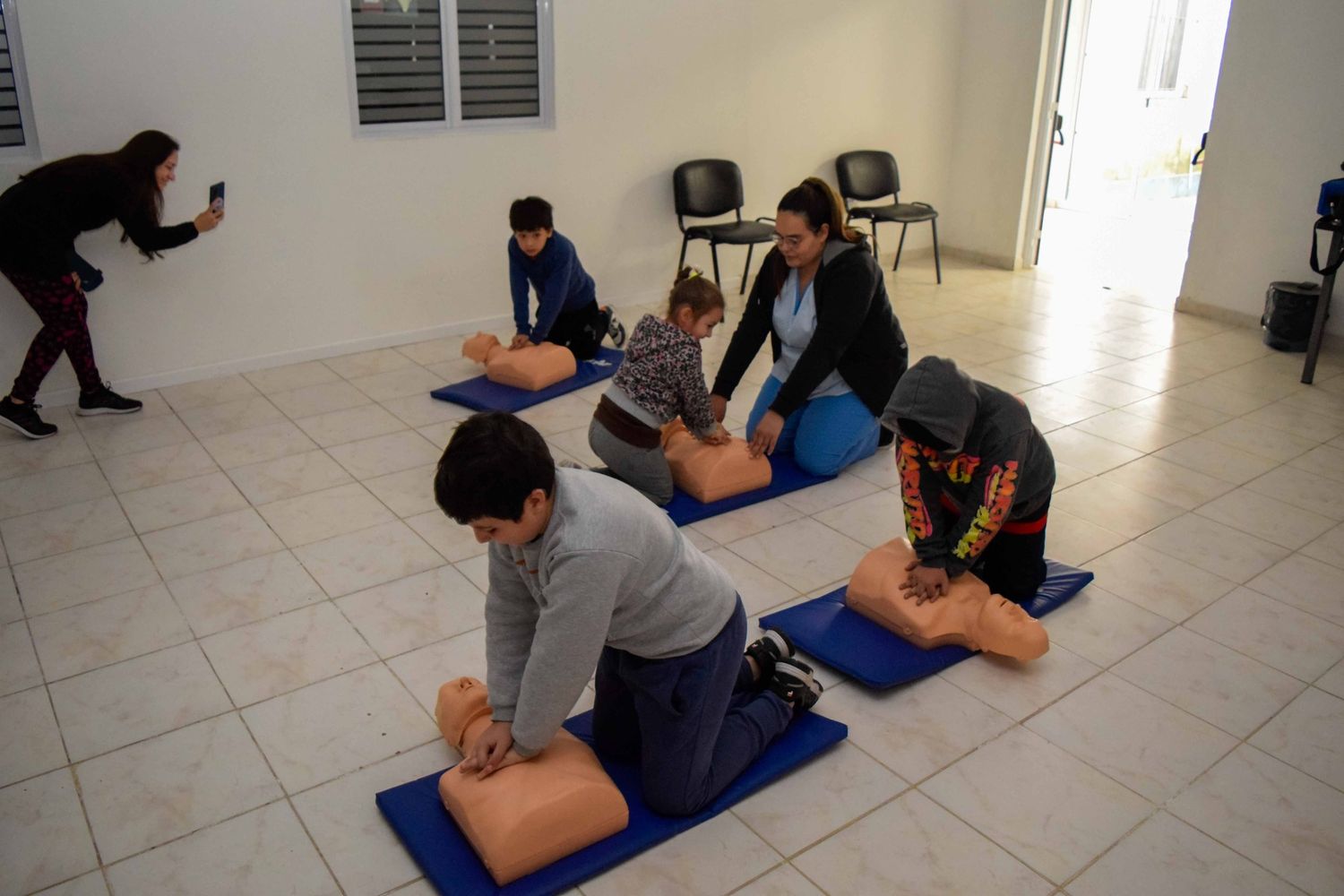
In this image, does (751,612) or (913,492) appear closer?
(913,492)

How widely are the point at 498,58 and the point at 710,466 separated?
9.04 ft

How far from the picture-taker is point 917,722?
2.60 meters

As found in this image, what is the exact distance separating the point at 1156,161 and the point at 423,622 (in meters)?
7.55

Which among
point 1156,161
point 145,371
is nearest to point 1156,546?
point 145,371

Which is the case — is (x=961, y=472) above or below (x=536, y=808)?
above

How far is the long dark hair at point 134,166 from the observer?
3955 millimetres

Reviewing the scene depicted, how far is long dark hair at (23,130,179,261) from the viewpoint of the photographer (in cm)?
396

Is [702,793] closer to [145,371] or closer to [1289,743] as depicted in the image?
[1289,743]

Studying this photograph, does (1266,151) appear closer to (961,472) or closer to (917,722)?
(961,472)

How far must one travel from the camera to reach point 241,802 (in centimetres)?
232

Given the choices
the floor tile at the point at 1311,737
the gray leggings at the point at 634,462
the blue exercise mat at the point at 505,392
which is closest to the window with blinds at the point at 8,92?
the blue exercise mat at the point at 505,392

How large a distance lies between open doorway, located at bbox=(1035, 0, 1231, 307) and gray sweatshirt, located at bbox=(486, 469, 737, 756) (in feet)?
18.1

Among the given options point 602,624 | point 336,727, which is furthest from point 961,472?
point 336,727

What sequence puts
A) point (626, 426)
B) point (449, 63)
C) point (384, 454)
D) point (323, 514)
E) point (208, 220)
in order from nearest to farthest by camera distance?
point (626, 426), point (323, 514), point (384, 454), point (208, 220), point (449, 63)
